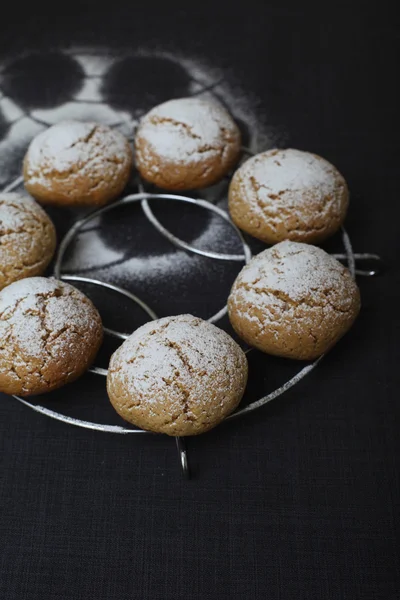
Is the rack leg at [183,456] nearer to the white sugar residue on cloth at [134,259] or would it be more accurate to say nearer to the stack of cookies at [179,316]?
the stack of cookies at [179,316]

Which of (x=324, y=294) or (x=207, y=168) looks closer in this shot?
(x=324, y=294)

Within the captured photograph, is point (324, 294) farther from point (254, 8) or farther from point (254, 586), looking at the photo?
point (254, 8)

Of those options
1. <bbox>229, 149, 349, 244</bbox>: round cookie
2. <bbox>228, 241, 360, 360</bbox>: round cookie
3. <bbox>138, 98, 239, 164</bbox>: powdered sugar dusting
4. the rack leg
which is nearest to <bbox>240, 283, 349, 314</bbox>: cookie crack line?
<bbox>228, 241, 360, 360</bbox>: round cookie

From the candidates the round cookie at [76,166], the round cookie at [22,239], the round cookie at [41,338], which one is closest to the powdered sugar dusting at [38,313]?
the round cookie at [41,338]

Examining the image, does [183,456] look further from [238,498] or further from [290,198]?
[290,198]

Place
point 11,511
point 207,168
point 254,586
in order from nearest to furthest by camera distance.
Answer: point 254,586 < point 11,511 < point 207,168

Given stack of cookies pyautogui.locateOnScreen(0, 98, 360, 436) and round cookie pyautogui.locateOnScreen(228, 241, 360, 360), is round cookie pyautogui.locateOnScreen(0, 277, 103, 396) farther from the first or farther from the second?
round cookie pyautogui.locateOnScreen(228, 241, 360, 360)

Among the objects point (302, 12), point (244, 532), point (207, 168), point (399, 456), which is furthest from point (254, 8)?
point (244, 532)
